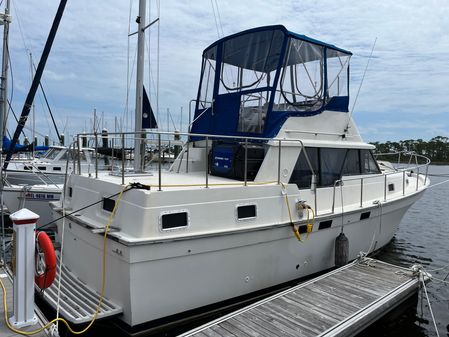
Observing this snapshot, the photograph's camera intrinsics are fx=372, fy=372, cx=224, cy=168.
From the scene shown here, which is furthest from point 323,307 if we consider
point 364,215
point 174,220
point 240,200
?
point 364,215

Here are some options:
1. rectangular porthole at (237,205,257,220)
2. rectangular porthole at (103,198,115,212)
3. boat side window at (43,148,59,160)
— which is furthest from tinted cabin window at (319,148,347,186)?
boat side window at (43,148,59,160)

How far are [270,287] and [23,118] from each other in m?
6.22

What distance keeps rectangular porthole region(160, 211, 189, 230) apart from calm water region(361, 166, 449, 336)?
10.3 ft

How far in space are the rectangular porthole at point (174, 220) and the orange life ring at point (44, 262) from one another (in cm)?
124

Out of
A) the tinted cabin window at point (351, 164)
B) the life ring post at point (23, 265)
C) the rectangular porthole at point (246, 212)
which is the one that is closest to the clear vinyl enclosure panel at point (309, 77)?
the tinted cabin window at point (351, 164)

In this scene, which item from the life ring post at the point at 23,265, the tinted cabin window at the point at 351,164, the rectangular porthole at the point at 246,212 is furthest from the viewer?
the tinted cabin window at the point at 351,164

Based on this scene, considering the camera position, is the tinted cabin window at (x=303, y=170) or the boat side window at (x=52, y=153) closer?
the tinted cabin window at (x=303, y=170)

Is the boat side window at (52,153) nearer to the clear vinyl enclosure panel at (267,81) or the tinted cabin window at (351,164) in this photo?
the clear vinyl enclosure panel at (267,81)

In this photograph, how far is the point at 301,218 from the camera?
5.80 metres

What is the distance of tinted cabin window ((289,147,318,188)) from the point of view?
6203 millimetres

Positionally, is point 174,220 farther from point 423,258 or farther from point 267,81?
point 423,258

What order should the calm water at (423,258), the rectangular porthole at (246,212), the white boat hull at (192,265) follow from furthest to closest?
the calm water at (423,258) < the rectangular porthole at (246,212) < the white boat hull at (192,265)

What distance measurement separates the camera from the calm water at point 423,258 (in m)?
5.78

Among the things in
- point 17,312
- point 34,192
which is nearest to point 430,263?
point 17,312
